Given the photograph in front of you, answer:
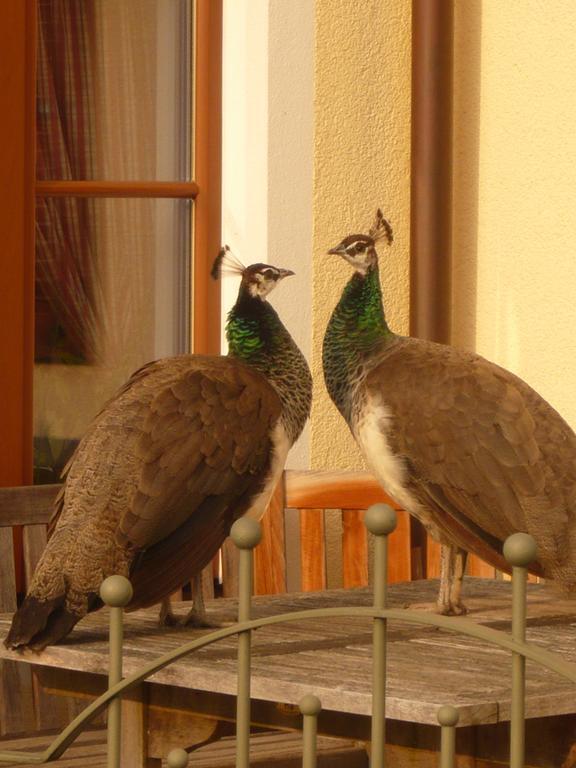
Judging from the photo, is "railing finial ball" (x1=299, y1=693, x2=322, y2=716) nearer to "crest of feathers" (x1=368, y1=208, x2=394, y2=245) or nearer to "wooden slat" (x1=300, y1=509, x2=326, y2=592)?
"crest of feathers" (x1=368, y1=208, x2=394, y2=245)

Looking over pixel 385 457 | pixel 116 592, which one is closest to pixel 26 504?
pixel 385 457

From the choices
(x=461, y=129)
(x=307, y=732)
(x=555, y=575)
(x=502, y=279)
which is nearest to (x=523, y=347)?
(x=502, y=279)

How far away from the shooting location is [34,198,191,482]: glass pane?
476 cm

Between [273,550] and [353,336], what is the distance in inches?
43.0

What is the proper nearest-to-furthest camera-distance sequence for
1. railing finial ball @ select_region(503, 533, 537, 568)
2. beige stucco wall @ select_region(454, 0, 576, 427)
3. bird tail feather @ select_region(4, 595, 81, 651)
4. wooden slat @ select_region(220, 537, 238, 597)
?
railing finial ball @ select_region(503, 533, 537, 568), bird tail feather @ select_region(4, 595, 81, 651), wooden slat @ select_region(220, 537, 238, 597), beige stucco wall @ select_region(454, 0, 576, 427)

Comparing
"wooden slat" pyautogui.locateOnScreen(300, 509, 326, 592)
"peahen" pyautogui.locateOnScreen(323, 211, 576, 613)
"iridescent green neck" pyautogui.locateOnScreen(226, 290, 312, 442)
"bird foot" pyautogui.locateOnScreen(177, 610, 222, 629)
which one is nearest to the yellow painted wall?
"wooden slat" pyautogui.locateOnScreen(300, 509, 326, 592)

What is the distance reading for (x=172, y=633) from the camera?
3.22 meters

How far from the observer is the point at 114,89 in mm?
4941

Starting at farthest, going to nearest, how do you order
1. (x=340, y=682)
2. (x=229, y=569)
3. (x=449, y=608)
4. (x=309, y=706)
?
(x=229, y=569) → (x=449, y=608) → (x=340, y=682) → (x=309, y=706)

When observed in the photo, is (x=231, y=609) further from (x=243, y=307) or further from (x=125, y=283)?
(x=125, y=283)

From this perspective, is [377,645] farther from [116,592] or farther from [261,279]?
[261,279]

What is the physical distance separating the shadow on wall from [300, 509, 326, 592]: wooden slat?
85cm

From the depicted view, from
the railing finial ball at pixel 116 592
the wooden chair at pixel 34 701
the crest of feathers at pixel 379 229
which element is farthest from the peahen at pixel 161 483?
the railing finial ball at pixel 116 592

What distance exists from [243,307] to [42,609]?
872 millimetres
